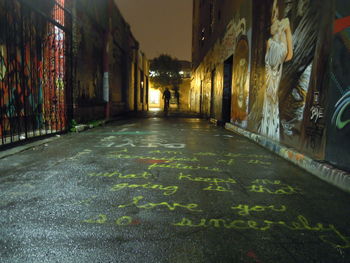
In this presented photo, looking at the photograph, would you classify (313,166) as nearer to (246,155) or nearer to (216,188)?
(246,155)

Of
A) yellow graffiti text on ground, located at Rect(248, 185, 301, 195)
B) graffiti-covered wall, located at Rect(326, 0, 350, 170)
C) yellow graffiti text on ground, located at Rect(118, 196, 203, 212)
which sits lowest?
yellow graffiti text on ground, located at Rect(248, 185, 301, 195)

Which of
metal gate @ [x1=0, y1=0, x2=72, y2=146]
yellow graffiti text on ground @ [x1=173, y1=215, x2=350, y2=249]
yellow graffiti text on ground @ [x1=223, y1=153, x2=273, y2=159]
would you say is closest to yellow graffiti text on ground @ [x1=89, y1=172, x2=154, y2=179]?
yellow graffiti text on ground @ [x1=173, y1=215, x2=350, y2=249]

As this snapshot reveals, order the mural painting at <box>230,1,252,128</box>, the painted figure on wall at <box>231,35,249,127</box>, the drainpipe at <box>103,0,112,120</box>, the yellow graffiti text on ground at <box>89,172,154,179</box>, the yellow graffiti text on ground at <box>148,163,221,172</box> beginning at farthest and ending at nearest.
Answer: the drainpipe at <box>103,0,112,120</box>, the painted figure on wall at <box>231,35,249,127</box>, the mural painting at <box>230,1,252,128</box>, the yellow graffiti text on ground at <box>148,163,221,172</box>, the yellow graffiti text on ground at <box>89,172,154,179</box>

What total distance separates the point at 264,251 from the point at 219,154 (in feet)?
13.0

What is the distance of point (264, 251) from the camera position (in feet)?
6.97

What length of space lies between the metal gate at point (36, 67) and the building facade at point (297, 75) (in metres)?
Result: 6.16

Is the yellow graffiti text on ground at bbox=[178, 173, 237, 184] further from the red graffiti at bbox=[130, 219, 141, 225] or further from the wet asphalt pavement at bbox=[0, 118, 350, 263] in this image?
the red graffiti at bbox=[130, 219, 141, 225]

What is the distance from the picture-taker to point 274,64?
23.6 feet

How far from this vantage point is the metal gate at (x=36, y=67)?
7.19 m

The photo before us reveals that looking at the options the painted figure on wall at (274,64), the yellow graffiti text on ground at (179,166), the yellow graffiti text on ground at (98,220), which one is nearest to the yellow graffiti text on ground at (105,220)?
the yellow graffiti text on ground at (98,220)

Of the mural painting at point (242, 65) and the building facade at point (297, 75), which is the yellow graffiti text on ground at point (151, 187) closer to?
the building facade at point (297, 75)

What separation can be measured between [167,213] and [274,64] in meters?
5.68

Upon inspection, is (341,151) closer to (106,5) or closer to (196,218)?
(196,218)

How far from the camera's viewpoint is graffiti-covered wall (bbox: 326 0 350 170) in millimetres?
3982
